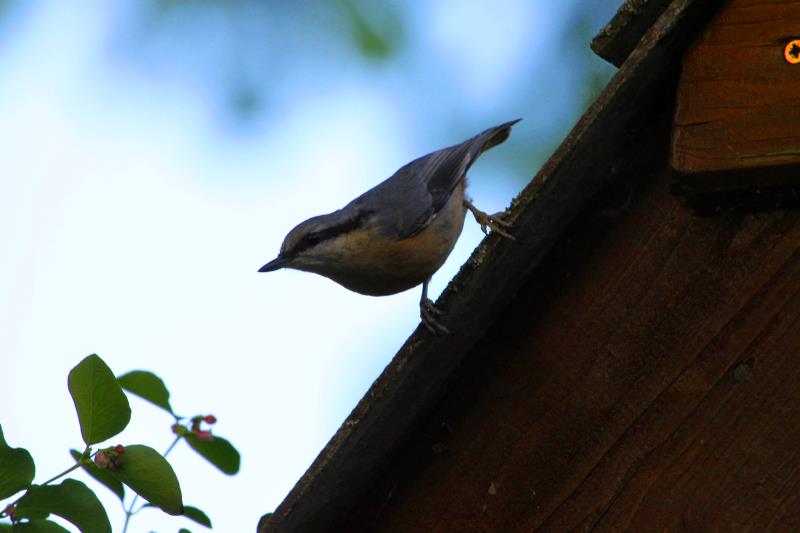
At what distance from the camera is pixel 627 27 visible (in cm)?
242

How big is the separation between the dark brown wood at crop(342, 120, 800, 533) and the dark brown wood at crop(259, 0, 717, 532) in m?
0.06

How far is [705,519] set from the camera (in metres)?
2.25

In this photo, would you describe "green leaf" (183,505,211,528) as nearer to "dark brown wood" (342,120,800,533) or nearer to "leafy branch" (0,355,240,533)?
"leafy branch" (0,355,240,533)

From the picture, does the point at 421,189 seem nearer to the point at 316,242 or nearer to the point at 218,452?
the point at 316,242

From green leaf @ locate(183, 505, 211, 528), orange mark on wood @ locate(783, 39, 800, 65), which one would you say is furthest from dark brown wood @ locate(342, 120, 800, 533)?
green leaf @ locate(183, 505, 211, 528)

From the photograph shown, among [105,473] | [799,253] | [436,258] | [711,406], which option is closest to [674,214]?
[799,253]

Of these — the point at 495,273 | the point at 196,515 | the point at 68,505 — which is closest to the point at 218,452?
the point at 196,515

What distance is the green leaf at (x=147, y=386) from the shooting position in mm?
2252

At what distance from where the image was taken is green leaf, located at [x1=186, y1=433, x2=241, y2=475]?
89.1 inches

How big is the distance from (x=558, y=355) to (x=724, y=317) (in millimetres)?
391

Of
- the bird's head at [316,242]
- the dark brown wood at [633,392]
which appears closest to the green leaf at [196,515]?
the dark brown wood at [633,392]

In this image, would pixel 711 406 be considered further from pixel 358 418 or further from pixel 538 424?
pixel 358 418

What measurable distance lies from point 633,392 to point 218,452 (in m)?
0.95

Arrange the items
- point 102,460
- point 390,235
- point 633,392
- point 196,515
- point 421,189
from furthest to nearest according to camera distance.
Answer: point 421,189 < point 390,235 < point 633,392 < point 196,515 < point 102,460
